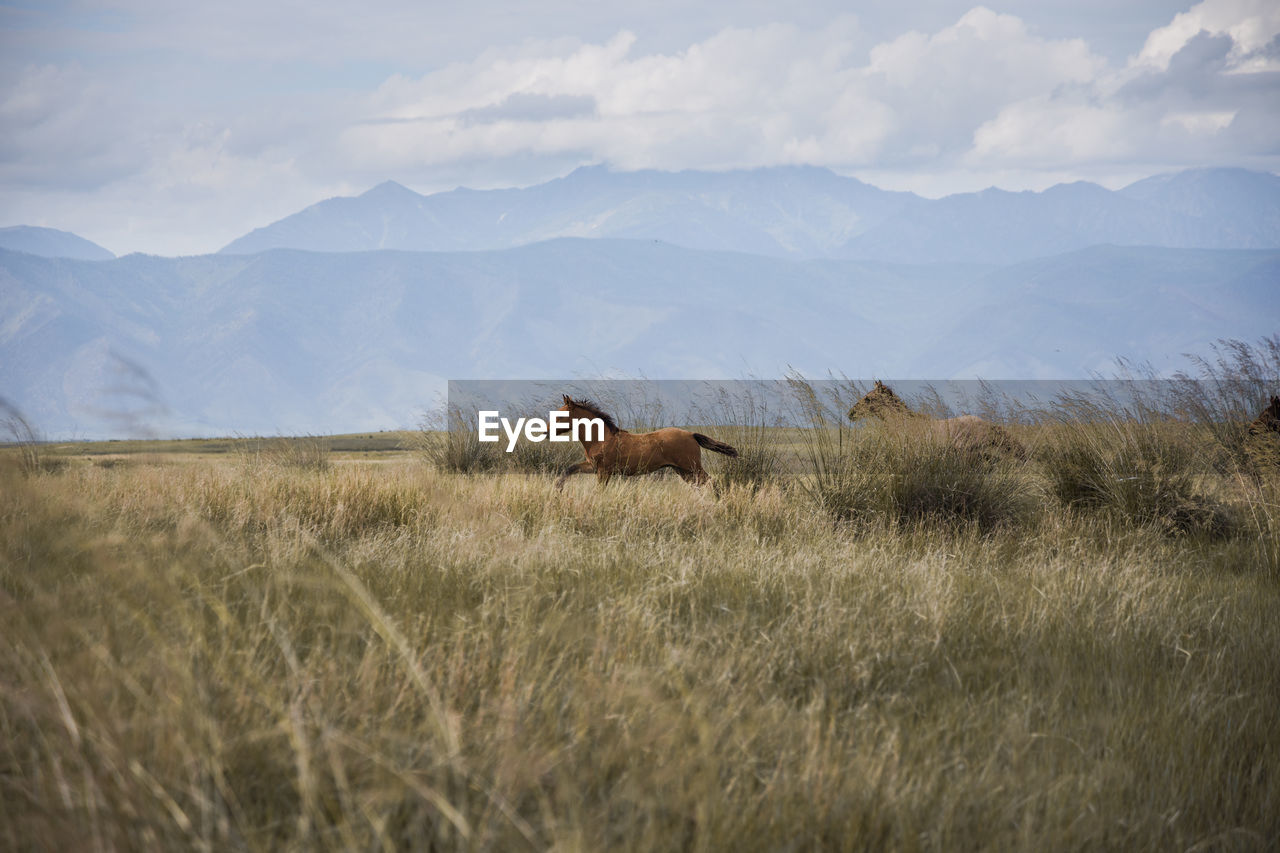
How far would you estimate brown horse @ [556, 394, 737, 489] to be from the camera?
905cm

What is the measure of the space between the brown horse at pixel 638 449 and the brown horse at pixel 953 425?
1.53 metres

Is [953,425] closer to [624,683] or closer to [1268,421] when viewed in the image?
[1268,421]

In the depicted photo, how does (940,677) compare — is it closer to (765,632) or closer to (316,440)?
(765,632)

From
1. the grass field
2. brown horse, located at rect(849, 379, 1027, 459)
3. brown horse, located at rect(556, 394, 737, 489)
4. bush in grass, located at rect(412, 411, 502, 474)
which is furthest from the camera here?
bush in grass, located at rect(412, 411, 502, 474)

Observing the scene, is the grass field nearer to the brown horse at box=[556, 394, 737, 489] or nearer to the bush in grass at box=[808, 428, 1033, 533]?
the bush in grass at box=[808, 428, 1033, 533]

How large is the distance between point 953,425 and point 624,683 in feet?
22.5

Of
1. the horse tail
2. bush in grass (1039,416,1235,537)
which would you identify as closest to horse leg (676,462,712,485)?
the horse tail

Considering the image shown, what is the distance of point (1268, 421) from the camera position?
31.5 ft

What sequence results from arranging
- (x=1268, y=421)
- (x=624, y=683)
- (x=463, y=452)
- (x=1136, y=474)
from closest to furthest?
(x=624, y=683), (x=1136, y=474), (x=1268, y=421), (x=463, y=452)

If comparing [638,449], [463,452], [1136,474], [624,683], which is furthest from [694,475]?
[624,683]

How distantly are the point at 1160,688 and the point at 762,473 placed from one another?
5.99 metres

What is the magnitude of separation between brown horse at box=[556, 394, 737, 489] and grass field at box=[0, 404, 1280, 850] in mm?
1644

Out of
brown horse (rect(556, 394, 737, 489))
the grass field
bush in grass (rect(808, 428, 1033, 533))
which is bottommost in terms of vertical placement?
the grass field

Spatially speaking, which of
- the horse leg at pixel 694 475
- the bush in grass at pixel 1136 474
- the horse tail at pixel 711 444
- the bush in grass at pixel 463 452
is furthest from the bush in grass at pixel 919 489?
the bush in grass at pixel 463 452
